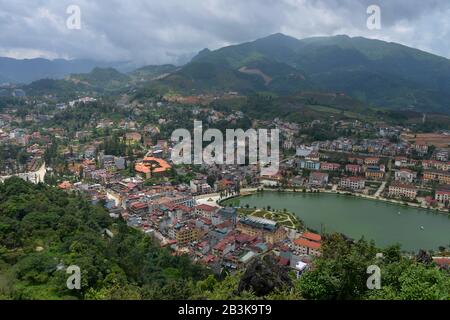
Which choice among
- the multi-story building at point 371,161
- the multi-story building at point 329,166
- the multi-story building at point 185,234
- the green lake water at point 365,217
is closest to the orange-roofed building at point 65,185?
the green lake water at point 365,217

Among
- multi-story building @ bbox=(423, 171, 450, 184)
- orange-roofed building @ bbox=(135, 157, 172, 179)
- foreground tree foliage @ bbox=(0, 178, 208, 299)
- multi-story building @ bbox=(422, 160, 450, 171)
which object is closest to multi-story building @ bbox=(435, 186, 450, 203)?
multi-story building @ bbox=(423, 171, 450, 184)

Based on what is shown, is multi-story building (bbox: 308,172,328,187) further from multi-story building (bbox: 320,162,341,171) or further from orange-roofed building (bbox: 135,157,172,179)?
orange-roofed building (bbox: 135,157,172,179)

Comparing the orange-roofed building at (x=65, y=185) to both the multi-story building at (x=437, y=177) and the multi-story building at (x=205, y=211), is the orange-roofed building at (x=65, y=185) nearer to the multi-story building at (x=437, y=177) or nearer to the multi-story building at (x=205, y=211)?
the multi-story building at (x=205, y=211)

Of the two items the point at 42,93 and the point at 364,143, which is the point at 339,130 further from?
the point at 42,93

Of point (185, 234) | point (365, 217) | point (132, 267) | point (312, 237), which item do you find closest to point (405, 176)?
point (365, 217)

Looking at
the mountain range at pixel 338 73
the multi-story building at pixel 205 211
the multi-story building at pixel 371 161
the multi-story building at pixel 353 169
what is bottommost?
the multi-story building at pixel 205 211
